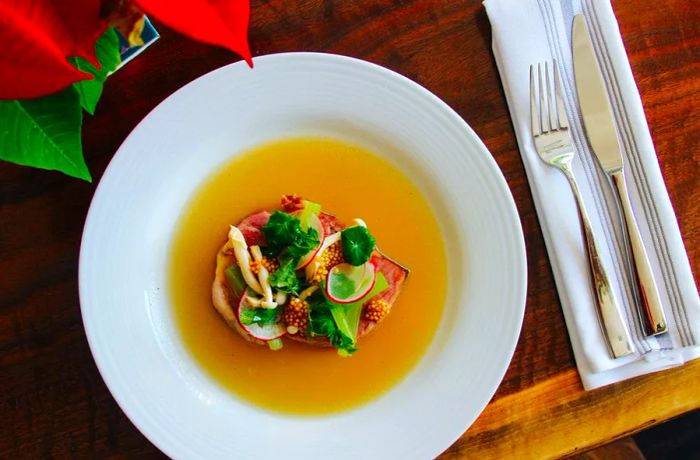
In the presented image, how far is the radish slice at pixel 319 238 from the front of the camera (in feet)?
3.54

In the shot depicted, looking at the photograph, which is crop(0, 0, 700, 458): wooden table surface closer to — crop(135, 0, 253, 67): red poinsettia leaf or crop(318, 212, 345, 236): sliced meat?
crop(318, 212, 345, 236): sliced meat

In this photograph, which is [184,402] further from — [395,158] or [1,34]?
[1,34]

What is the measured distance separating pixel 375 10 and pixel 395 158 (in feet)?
0.90

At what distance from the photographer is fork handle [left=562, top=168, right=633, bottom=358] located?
1097 mm

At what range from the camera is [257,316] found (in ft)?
3.47

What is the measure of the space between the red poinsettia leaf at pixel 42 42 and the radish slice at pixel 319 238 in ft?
1.84

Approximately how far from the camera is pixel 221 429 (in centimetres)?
106

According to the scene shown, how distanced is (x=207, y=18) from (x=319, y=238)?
0.58m

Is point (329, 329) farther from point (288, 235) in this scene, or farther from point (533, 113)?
point (533, 113)

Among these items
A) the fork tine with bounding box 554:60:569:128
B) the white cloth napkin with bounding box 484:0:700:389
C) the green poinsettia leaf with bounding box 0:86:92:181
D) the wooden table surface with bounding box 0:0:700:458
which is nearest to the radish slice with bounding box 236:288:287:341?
the wooden table surface with bounding box 0:0:700:458

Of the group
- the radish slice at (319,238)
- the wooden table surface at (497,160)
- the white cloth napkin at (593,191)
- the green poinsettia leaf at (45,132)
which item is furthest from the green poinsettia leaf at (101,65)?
the white cloth napkin at (593,191)

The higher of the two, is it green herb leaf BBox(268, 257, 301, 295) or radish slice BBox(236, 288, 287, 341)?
green herb leaf BBox(268, 257, 301, 295)

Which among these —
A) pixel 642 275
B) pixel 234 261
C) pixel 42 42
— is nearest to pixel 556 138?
pixel 642 275

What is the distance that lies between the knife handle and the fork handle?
45 mm
